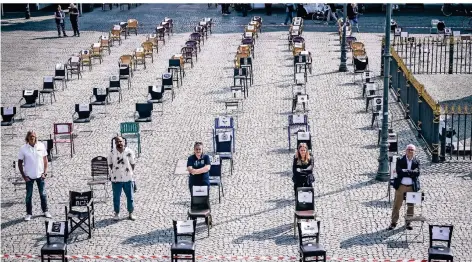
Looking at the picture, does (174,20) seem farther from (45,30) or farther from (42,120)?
(42,120)

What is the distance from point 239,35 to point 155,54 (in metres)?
6.39

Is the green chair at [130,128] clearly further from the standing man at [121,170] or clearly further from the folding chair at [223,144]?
the standing man at [121,170]

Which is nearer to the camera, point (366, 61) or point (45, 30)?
point (366, 61)

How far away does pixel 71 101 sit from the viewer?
106ft

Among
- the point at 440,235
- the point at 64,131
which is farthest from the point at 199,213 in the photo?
the point at 64,131

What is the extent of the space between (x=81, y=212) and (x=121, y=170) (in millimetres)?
1226

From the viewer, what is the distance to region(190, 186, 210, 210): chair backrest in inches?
783

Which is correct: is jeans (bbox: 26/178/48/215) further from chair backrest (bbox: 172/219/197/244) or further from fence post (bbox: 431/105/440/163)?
fence post (bbox: 431/105/440/163)

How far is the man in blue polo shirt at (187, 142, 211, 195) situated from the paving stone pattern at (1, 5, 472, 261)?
3.15ft

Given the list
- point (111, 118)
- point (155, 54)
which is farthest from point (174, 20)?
point (111, 118)

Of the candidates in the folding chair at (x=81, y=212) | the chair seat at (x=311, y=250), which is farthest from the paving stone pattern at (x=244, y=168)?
the chair seat at (x=311, y=250)

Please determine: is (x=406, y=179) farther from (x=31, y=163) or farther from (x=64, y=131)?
(x=64, y=131)

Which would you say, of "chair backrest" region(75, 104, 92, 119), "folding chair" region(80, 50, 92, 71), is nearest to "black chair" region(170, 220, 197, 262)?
"chair backrest" region(75, 104, 92, 119)

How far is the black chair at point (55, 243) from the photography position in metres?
17.4
